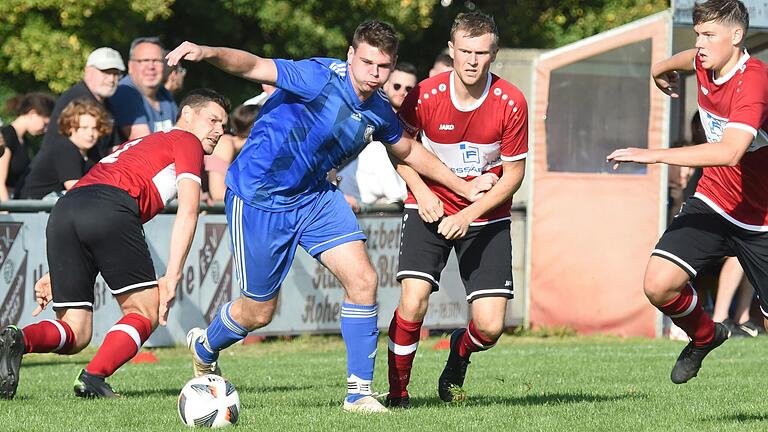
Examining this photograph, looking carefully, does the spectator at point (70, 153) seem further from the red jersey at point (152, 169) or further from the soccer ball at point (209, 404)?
the soccer ball at point (209, 404)

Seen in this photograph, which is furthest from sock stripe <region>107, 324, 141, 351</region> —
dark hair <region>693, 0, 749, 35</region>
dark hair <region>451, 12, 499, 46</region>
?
dark hair <region>693, 0, 749, 35</region>

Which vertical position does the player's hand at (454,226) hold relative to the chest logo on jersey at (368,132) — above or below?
below

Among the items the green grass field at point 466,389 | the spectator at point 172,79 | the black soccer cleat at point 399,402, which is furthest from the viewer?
the spectator at point 172,79

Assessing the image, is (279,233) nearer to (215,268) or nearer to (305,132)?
(305,132)

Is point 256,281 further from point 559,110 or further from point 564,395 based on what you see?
point 559,110

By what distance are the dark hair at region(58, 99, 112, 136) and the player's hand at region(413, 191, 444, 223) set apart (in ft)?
15.6

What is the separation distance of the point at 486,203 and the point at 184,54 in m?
2.31

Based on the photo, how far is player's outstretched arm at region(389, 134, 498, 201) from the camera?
8.18 m

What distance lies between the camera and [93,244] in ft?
27.7

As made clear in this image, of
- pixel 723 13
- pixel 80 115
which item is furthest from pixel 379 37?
pixel 80 115

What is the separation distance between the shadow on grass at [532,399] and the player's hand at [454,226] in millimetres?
1120

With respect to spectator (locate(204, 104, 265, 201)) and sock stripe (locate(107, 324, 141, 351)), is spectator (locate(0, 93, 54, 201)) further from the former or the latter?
sock stripe (locate(107, 324, 141, 351))

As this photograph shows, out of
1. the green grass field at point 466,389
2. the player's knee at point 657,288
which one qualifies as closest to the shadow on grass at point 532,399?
the green grass field at point 466,389

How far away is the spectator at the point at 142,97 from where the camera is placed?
1302cm
